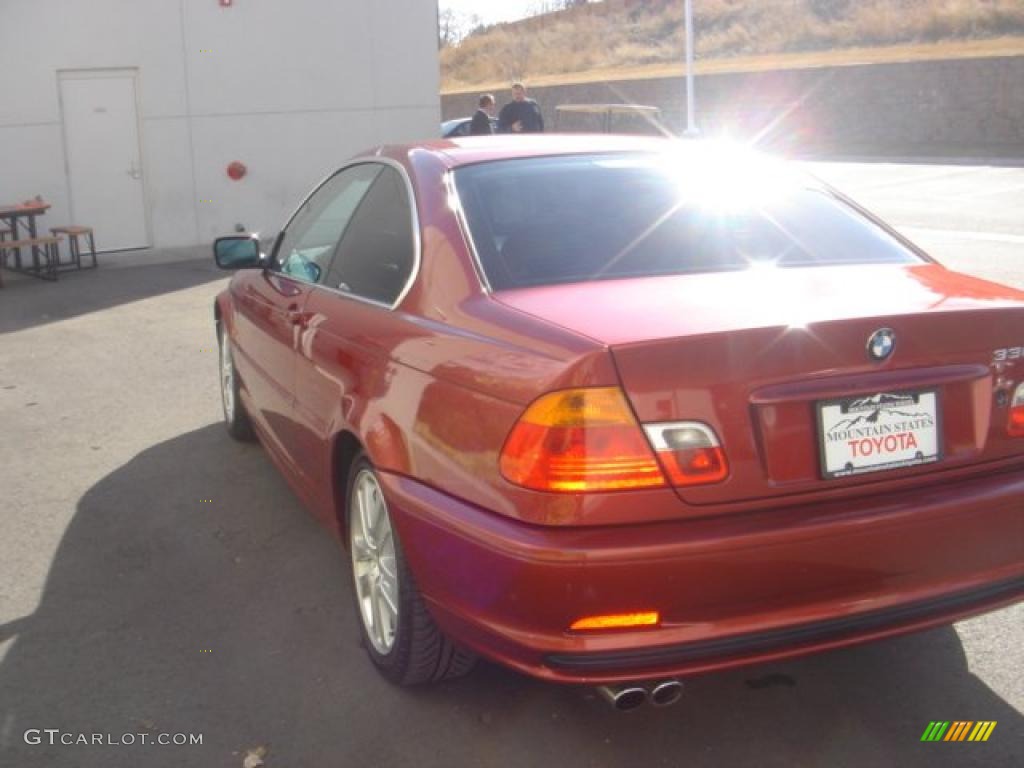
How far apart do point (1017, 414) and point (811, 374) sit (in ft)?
2.27

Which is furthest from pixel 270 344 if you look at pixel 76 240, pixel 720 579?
pixel 76 240

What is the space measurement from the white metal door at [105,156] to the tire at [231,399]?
30.0 ft

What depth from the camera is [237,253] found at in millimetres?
5395

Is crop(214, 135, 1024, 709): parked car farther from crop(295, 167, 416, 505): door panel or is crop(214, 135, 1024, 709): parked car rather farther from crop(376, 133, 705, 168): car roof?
crop(376, 133, 705, 168): car roof

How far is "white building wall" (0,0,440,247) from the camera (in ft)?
46.7

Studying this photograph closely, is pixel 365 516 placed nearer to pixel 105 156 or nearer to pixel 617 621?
pixel 617 621

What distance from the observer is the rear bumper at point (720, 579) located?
2830mm

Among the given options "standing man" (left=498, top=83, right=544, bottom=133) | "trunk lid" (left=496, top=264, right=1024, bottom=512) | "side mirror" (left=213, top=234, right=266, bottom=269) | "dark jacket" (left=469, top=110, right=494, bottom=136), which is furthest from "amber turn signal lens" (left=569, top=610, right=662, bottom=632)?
"dark jacket" (left=469, top=110, right=494, bottom=136)

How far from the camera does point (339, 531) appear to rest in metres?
4.11

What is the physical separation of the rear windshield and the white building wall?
11.8 meters

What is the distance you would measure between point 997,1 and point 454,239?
46.2 m

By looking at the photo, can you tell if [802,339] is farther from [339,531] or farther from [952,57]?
[952,57]

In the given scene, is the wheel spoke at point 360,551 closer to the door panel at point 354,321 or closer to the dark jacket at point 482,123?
the door panel at point 354,321

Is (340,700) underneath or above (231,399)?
underneath
